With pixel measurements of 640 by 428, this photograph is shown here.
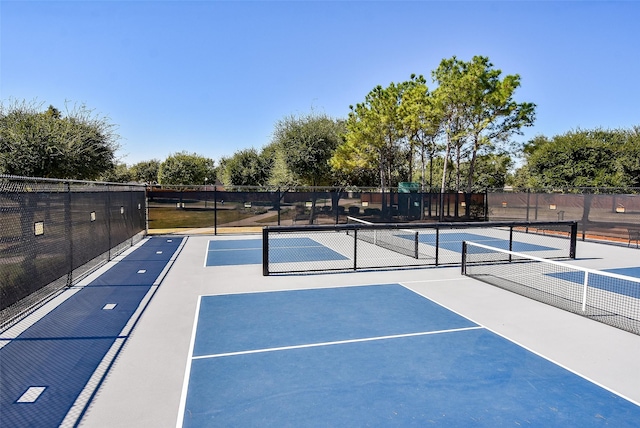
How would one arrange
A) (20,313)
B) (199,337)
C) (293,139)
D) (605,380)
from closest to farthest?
1. (605,380)
2. (199,337)
3. (20,313)
4. (293,139)

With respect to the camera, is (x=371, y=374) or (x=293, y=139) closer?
(x=371, y=374)

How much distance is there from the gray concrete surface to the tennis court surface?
3cm

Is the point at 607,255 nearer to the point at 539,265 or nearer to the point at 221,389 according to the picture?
the point at 539,265

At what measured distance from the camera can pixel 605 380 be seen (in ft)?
17.8

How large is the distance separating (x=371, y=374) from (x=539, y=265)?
33.0 feet

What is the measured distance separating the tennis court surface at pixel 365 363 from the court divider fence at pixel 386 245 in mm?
2493

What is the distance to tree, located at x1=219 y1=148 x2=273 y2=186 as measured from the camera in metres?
61.9

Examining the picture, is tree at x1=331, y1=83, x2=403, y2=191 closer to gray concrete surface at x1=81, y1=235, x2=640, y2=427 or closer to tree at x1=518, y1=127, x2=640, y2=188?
tree at x1=518, y1=127, x2=640, y2=188

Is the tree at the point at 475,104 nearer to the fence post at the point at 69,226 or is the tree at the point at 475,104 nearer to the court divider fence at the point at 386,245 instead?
the court divider fence at the point at 386,245

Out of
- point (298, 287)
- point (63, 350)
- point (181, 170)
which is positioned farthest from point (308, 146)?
point (181, 170)

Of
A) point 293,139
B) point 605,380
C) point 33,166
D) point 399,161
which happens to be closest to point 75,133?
point 33,166

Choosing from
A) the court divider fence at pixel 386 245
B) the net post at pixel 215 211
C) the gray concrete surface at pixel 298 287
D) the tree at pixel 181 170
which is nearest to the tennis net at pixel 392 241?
the court divider fence at pixel 386 245

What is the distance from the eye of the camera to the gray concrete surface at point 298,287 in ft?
16.0

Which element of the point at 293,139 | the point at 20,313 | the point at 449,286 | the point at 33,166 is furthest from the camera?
the point at 293,139
